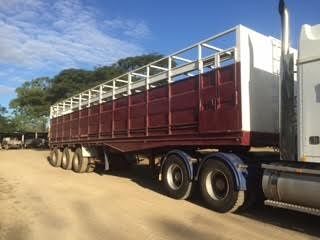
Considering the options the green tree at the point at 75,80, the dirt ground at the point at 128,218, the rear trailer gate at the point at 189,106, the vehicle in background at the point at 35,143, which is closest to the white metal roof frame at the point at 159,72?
the rear trailer gate at the point at 189,106

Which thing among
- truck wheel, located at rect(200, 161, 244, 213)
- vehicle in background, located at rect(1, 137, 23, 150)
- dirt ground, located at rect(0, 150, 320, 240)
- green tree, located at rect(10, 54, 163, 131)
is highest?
green tree, located at rect(10, 54, 163, 131)

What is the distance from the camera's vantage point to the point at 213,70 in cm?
933

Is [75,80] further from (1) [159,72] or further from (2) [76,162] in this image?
(1) [159,72]

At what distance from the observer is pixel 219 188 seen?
887 centimetres

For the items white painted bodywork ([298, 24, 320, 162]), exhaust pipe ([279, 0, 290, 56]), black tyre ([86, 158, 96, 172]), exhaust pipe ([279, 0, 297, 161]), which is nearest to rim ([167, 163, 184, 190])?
exhaust pipe ([279, 0, 297, 161])

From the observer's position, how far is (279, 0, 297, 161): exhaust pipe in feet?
25.5

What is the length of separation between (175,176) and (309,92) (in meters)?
4.34

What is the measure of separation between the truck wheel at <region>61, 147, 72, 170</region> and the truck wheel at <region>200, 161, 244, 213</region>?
1044cm

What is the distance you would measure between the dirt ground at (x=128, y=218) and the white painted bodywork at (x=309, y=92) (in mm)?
1365

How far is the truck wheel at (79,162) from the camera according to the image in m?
17.1

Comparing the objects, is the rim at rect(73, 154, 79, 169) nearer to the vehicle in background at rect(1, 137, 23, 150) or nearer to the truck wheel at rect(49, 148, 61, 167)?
the truck wheel at rect(49, 148, 61, 167)

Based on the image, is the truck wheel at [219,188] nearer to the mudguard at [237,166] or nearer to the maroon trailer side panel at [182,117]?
the mudguard at [237,166]

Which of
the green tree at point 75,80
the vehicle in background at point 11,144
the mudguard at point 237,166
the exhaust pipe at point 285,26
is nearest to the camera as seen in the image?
the exhaust pipe at point 285,26

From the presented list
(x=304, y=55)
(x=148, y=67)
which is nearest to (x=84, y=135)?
(x=148, y=67)
